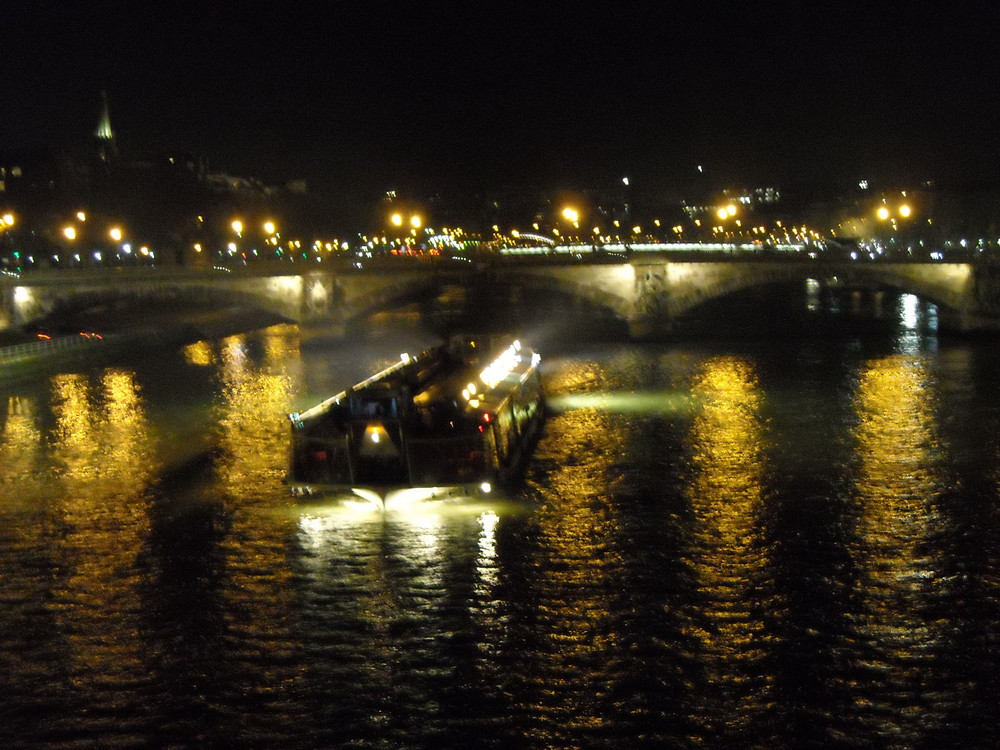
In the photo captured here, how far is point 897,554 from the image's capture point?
62.4 ft

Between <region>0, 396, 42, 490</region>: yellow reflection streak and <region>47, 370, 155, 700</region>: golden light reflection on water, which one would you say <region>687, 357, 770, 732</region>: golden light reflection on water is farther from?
<region>0, 396, 42, 490</region>: yellow reflection streak

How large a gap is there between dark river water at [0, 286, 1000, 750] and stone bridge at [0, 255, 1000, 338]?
23235mm

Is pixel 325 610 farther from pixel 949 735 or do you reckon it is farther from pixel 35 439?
pixel 35 439

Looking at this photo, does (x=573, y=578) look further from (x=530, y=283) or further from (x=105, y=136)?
(x=105, y=136)

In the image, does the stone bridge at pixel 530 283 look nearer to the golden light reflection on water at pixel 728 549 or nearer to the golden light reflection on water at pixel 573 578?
the golden light reflection on water at pixel 728 549

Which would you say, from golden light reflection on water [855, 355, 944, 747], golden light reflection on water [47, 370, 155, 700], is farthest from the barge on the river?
golden light reflection on water [855, 355, 944, 747]

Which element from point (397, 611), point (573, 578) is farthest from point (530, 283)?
point (397, 611)

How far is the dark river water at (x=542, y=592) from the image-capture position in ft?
43.5

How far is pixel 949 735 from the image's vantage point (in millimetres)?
12469

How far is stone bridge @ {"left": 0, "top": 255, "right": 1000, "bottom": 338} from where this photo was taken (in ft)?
182

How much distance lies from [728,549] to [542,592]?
12.8ft

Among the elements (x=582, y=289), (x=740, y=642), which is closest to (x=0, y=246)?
(x=582, y=289)

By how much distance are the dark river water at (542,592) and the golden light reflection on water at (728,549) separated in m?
0.06

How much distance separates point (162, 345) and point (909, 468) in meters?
44.6
